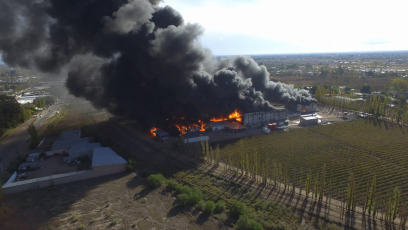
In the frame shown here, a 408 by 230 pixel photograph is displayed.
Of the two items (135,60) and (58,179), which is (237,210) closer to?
(58,179)

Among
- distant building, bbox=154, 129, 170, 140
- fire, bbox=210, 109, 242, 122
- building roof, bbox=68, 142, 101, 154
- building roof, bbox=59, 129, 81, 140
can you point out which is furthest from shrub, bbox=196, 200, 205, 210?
fire, bbox=210, 109, 242, 122

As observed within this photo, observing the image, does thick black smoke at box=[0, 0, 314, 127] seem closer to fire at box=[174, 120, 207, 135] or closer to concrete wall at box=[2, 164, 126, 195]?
fire at box=[174, 120, 207, 135]

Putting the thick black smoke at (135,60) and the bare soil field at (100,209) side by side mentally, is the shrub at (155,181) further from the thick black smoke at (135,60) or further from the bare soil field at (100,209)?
the thick black smoke at (135,60)

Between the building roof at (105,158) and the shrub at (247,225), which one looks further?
the building roof at (105,158)

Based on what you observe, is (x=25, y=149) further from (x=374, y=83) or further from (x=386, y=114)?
(x=374, y=83)

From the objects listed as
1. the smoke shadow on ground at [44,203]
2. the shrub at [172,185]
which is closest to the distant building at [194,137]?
the smoke shadow on ground at [44,203]
